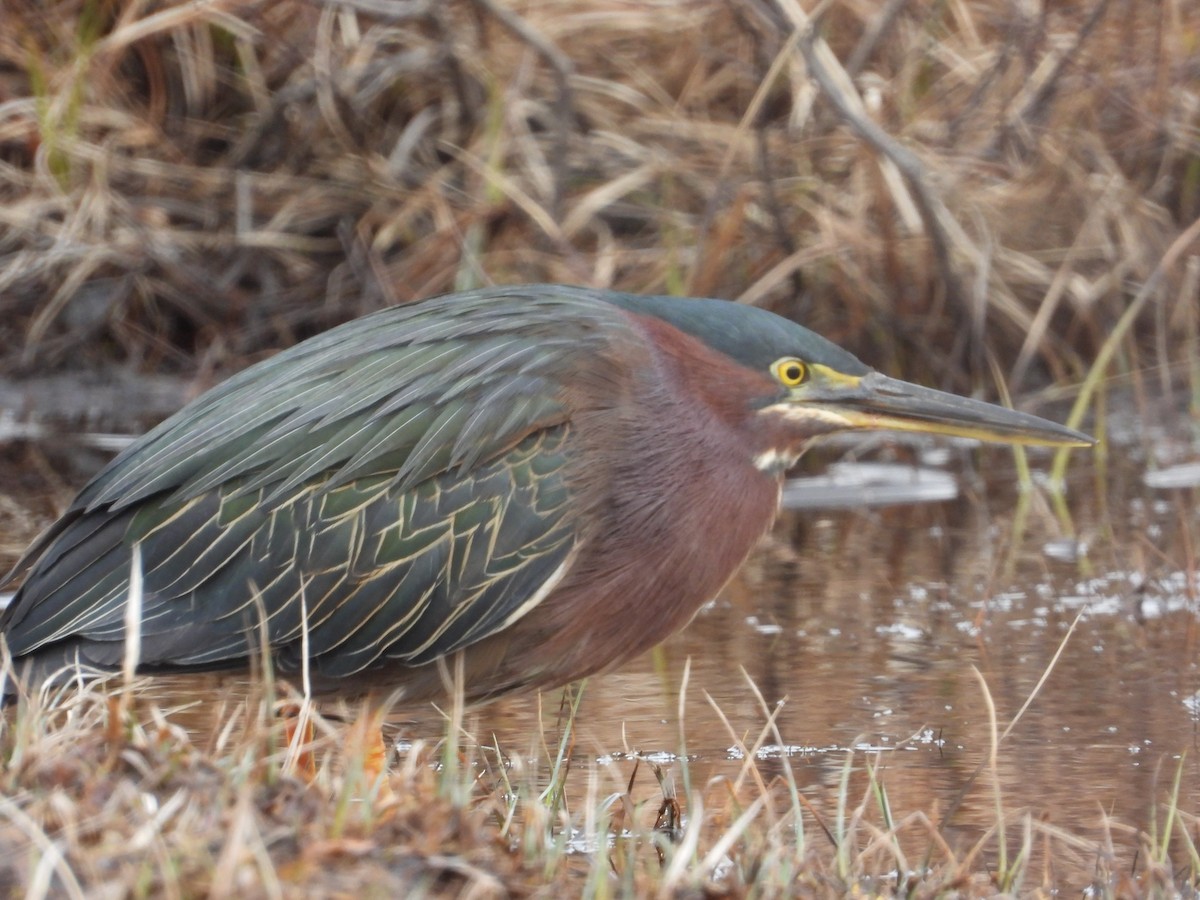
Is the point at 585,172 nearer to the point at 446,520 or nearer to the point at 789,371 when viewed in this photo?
the point at 789,371

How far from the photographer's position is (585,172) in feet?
25.6

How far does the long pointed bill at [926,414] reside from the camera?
13.3ft

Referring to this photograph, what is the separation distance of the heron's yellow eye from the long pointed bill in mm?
50

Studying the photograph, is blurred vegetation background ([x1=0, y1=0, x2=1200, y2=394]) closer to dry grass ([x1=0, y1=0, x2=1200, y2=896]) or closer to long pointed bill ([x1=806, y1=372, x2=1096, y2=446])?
dry grass ([x1=0, y1=0, x2=1200, y2=896])

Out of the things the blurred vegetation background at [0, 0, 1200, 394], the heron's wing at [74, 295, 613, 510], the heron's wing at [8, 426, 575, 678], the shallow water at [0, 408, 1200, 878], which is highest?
the blurred vegetation background at [0, 0, 1200, 394]

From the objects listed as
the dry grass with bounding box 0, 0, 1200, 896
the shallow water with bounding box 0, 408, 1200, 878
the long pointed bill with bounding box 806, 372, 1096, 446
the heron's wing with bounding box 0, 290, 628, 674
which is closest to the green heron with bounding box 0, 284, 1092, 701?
the heron's wing with bounding box 0, 290, 628, 674

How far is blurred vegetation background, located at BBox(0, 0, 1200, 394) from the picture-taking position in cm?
719

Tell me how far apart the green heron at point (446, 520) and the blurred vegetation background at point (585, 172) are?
3.03 metres

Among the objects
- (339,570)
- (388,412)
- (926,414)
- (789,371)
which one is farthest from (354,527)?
(926,414)

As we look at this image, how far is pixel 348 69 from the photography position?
775cm

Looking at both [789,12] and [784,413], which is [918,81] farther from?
[784,413]

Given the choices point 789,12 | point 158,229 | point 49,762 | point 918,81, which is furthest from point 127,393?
point 49,762

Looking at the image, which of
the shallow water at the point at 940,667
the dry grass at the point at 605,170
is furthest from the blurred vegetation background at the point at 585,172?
the shallow water at the point at 940,667

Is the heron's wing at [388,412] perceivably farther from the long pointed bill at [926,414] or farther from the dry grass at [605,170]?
the dry grass at [605,170]
